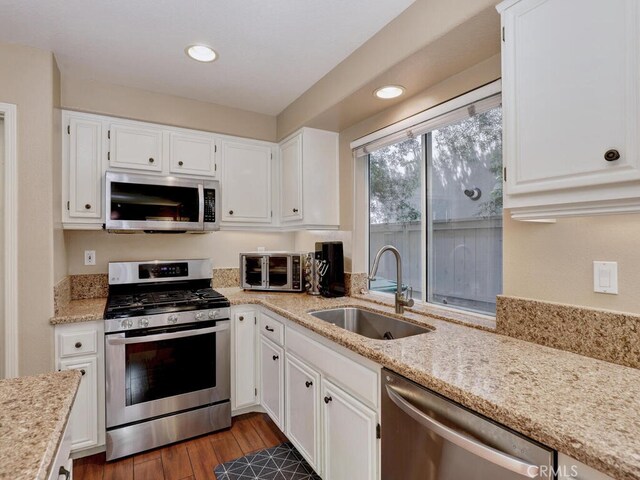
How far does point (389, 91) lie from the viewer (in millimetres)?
1988

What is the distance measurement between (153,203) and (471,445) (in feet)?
7.63

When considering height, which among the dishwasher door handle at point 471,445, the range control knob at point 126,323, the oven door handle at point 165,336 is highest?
the range control knob at point 126,323

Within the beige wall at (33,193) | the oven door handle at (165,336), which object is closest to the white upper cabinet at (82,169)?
the beige wall at (33,193)

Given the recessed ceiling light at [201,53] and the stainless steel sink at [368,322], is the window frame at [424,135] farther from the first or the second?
the recessed ceiling light at [201,53]

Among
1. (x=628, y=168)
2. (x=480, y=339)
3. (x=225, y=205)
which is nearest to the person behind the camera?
(x=628, y=168)

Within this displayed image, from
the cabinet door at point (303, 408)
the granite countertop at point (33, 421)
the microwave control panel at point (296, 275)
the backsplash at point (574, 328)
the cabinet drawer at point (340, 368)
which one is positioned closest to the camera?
the granite countertop at point (33, 421)

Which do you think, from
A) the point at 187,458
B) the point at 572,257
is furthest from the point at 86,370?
the point at 572,257

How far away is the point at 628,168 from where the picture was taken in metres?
0.92

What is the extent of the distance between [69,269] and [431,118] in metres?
2.69

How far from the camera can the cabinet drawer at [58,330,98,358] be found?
197cm

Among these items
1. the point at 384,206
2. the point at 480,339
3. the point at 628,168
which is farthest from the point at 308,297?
the point at 628,168

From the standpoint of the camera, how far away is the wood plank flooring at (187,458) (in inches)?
76.0

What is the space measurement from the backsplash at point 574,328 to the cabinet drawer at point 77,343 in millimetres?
2230

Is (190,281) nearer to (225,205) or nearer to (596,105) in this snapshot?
(225,205)
